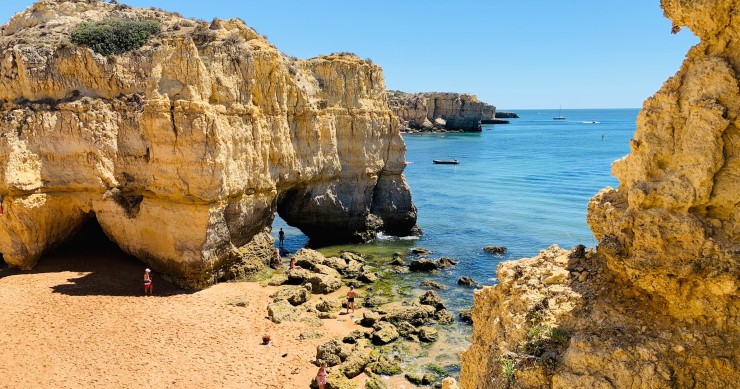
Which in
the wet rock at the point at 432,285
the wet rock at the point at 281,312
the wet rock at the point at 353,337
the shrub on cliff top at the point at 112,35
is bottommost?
the wet rock at the point at 432,285

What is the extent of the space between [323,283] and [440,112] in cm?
11359

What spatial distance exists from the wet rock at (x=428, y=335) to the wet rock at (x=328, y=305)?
12.4 feet

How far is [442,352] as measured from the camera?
57.3 ft

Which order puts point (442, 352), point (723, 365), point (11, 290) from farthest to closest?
point (11, 290)
point (442, 352)
point (723, 365)

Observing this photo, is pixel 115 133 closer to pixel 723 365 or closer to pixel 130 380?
pixel 130 380

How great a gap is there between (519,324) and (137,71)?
19953 millimetres

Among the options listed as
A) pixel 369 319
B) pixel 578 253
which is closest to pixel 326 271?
pixel 369 319

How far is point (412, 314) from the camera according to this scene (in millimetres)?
19812

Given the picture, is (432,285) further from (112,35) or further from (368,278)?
(112,35)

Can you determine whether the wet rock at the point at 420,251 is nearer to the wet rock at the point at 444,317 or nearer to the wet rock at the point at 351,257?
the wet rock at the point at 351,257

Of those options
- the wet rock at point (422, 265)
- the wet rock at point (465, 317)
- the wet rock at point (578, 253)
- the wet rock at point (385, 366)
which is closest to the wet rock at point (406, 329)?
the wet rock at point (385, 366)

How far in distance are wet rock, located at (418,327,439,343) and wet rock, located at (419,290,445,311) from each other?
2.23 metres

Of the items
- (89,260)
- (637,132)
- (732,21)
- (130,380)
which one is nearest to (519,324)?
(637,132)

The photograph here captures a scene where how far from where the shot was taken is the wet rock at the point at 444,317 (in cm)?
1980
